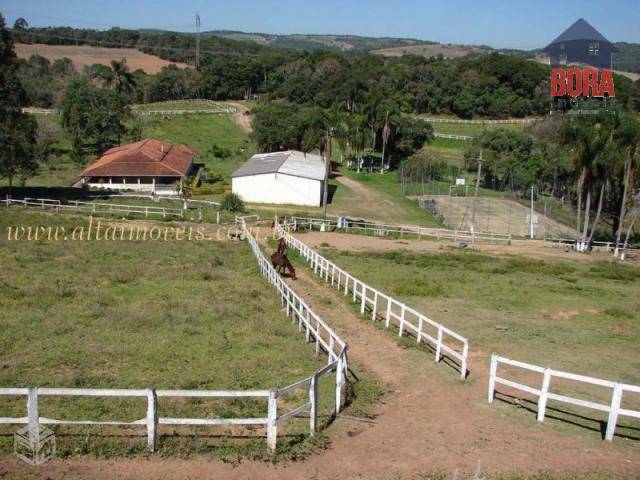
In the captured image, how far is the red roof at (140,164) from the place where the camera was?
5411 centimetres

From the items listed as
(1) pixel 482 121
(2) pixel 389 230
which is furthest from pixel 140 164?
(1) pixel 482 121

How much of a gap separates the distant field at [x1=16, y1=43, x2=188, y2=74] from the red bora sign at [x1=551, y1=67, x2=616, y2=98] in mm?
95829

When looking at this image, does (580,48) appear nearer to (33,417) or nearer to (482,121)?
(482,121)

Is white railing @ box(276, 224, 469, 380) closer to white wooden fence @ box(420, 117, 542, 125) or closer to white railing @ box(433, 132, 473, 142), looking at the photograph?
white railing @ box(433, 132, 473, 142)

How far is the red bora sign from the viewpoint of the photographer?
98.4 meters

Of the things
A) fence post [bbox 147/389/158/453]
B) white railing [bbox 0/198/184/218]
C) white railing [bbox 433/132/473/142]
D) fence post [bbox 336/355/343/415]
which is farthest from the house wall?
white railing [bbox 433/132/473/142]

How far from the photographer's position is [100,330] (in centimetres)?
1580

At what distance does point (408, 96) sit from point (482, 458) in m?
111

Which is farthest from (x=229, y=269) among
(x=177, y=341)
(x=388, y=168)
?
(x=388, y=168)

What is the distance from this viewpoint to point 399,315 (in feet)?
61.7

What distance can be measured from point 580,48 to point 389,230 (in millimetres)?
166960

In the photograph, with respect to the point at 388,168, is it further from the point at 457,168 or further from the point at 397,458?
the point at 397,458

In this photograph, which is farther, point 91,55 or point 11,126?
point 91,55

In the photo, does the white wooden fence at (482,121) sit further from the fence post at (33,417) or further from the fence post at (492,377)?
the fence post at (33,417)
